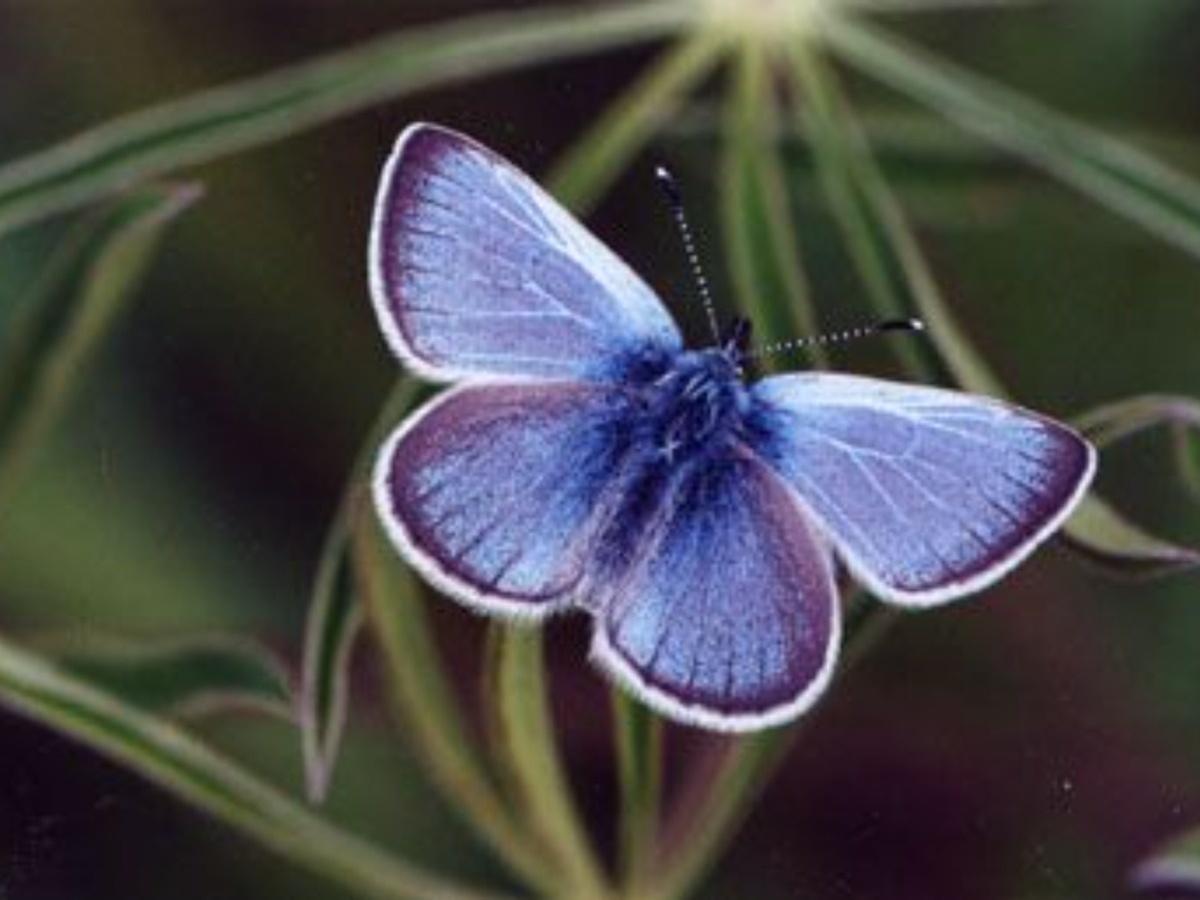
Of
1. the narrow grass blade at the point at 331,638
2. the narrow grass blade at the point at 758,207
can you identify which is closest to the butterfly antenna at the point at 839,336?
the narrow grass blade at the point at 758,207

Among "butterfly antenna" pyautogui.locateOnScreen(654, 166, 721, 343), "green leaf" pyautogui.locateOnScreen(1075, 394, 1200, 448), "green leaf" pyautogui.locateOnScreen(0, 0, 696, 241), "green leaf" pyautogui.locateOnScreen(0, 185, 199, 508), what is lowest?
"green leaf" pyautogui.locateOnScreen(1075, 394, 1200, 448)

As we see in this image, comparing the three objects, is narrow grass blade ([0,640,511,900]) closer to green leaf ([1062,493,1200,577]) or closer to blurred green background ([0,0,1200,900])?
blurred green background ([0,0,1200,900])

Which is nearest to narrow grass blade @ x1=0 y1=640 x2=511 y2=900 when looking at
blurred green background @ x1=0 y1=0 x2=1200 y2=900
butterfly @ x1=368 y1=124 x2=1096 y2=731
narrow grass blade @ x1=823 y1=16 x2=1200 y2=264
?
blurred green background @ x1=0 y1=0 x2=1200 y2=900

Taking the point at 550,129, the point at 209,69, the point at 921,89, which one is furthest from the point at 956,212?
the point at 209,69

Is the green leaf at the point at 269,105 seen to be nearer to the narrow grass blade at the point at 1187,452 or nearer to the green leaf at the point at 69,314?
the green leaf at the point at 69,314

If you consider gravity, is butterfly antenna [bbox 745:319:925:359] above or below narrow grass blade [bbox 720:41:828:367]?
below

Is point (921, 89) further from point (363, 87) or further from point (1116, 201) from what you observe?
point (363, 87)
